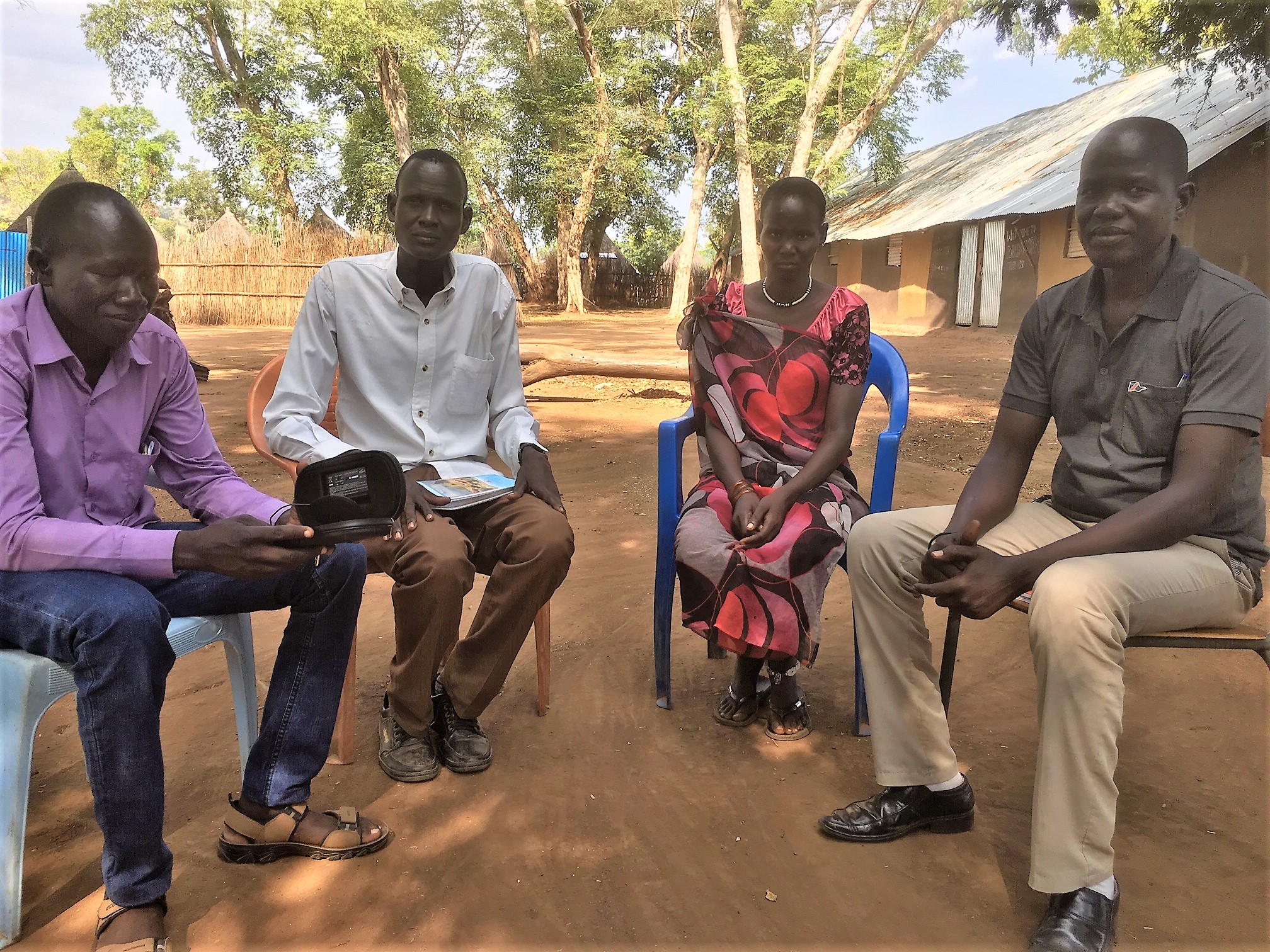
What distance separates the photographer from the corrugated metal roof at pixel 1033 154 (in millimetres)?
11266

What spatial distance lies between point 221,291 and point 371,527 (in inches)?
767

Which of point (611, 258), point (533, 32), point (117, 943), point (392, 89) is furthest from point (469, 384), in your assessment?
point (611, 258)

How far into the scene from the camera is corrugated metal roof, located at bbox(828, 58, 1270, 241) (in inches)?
444

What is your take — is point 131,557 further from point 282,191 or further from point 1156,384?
point 282,191

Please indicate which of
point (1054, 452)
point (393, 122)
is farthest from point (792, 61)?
point (1054, 452)

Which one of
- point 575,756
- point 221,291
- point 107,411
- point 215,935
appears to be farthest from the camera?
point 221,291

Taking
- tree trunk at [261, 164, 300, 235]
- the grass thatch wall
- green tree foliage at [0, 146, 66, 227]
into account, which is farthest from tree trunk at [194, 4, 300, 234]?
green tree foliage at [0, 146, 66, 227]

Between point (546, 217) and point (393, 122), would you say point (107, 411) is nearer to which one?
point (393, 122)

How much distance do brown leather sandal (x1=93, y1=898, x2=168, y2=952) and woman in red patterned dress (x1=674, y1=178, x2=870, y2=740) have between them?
1475 mm

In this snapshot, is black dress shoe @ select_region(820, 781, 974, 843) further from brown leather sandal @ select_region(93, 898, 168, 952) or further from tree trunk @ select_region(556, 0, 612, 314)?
tree trunk @ select_region(556, 0, 612, 314)

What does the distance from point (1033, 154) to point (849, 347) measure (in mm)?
16322

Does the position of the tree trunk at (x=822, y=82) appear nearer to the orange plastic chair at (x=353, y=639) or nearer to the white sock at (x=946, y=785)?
the orange plastic chair at (x=353, y=639)

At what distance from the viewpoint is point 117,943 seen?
1643 mm

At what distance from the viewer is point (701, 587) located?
100 inches
